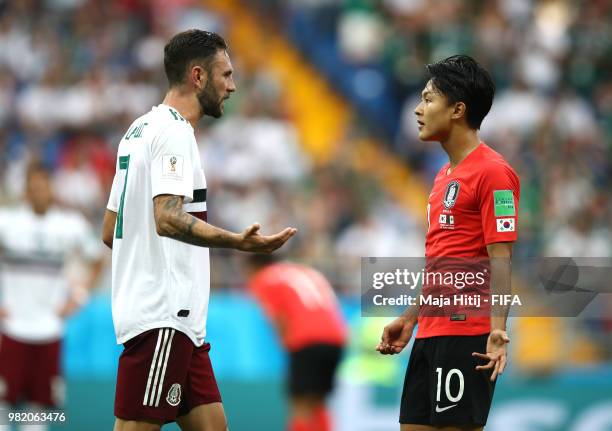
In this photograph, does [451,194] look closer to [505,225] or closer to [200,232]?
[505,225]

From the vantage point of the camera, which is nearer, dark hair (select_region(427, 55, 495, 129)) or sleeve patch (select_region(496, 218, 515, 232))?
sleeve patch (select_region(496, 218, 515, 232))

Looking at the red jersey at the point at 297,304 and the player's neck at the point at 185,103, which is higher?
the player's neck at the point at 185,103

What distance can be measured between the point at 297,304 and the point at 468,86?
12.6ft

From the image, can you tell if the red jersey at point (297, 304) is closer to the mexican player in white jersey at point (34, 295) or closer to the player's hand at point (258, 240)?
the mexican player in white jersey at point (34, 295)

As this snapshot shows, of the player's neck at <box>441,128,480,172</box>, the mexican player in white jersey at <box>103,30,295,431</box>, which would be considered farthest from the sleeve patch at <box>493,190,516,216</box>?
the mexican player in white jersey at <box>103,30,295,431</box>

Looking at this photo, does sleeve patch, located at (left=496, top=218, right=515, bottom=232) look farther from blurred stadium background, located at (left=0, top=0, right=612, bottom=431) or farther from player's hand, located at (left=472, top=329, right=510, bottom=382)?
blurred stadium background, located at (left=0, top=0, right=612, bottom=431)

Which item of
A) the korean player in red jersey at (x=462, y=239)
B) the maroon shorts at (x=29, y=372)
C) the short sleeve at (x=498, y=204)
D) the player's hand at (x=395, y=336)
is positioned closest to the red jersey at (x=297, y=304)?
the maroon shorts at (x=29, y=372)

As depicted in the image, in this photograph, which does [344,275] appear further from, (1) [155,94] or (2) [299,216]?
(1) [155,94]

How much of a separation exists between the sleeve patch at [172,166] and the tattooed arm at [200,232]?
0.33 ft

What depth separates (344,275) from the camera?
1170cm

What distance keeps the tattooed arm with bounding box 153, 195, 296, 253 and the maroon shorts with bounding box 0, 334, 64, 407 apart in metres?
4.37

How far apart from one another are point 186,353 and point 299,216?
8.08 m

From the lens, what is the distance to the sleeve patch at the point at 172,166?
5.06 m

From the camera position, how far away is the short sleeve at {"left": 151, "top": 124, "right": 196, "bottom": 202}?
16.5 feet
